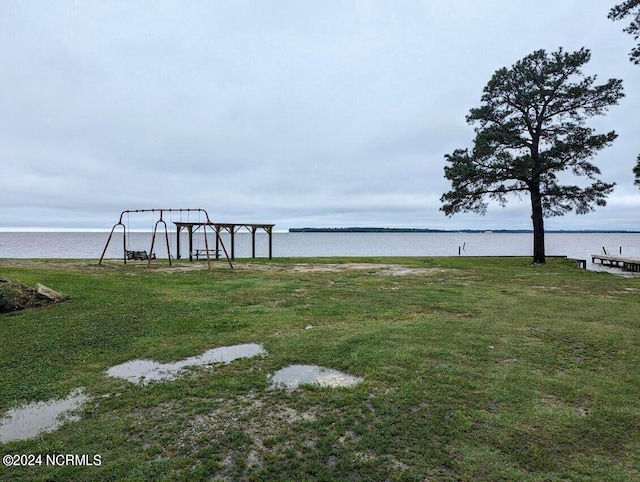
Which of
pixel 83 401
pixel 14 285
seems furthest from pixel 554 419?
pixel 14 285

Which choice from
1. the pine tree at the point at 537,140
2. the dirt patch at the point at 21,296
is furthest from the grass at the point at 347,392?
the pine tree at the point at 537,140

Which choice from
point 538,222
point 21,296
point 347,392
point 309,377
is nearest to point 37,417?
point 309,377

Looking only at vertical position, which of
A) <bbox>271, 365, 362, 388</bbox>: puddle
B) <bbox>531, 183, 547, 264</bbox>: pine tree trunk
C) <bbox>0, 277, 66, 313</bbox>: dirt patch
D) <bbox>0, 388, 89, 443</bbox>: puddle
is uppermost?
<bbox>531, 183, 547, 264</bbox>: pine tree trunk

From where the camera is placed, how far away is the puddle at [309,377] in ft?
17.0

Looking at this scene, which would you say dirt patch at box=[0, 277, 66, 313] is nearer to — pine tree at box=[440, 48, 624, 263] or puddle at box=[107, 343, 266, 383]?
puddle at box=[107, 343, 266, 383]

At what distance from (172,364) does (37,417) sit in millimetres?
1905

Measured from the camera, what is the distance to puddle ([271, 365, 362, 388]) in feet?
17.0

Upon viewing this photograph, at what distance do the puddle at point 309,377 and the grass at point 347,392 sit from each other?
0.18 meters

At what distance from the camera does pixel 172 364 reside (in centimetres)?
596

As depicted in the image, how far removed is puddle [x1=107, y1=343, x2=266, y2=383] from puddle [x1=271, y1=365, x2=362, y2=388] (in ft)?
3.19

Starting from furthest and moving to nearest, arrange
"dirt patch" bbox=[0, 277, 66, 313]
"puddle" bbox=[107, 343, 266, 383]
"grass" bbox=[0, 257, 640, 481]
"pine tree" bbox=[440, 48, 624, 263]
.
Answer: "pine tree" bbox=[440, 48, 624, 263] → "dirt patch" bbox=[0, 277, 66, 313] → "puddle" bbox=[107, 343, 266, 383] → "grass" bbox=[0, 257, 640, 481]

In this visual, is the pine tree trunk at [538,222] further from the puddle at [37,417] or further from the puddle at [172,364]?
the puddle at [37,417]

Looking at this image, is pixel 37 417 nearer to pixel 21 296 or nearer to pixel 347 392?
pixel 347 392

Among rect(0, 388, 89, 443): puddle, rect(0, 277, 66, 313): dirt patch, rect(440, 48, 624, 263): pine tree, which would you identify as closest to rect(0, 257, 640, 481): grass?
rect(0, 388, 89, 443): puddle
